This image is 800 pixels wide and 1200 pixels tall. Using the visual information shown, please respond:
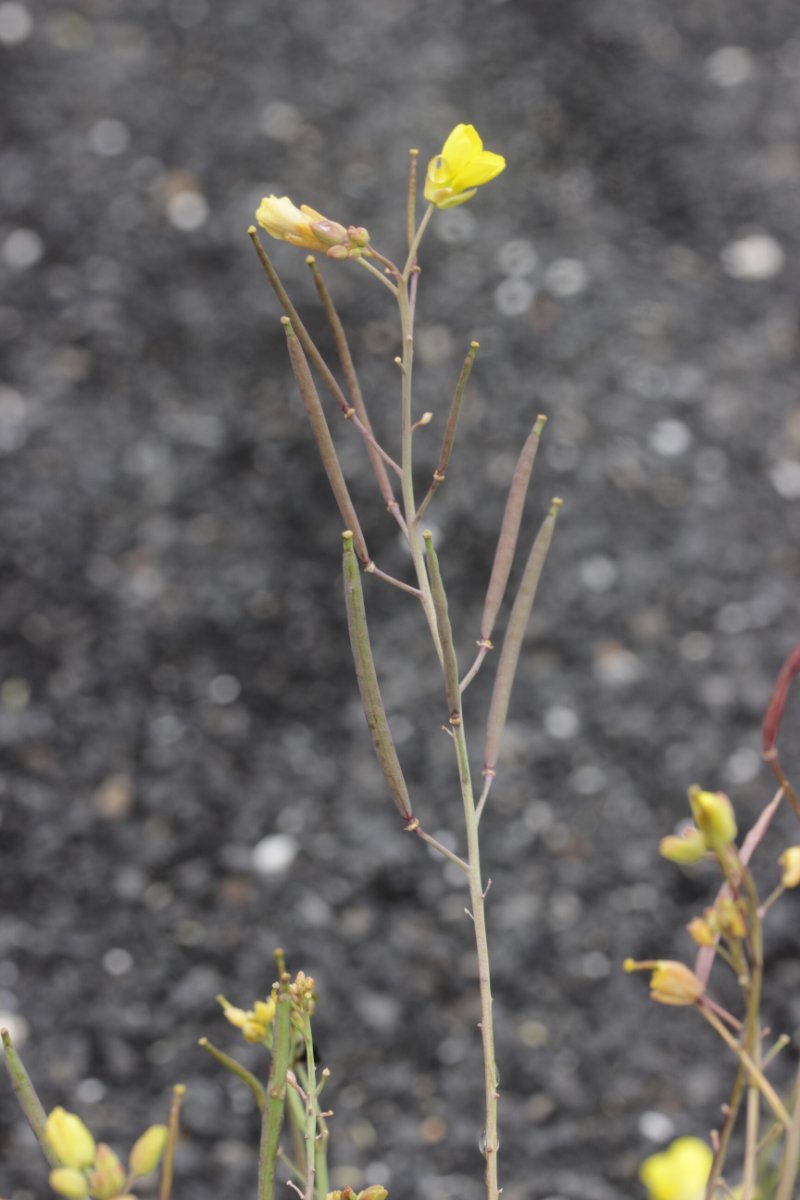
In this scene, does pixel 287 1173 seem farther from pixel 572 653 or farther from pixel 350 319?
pixel 350 319

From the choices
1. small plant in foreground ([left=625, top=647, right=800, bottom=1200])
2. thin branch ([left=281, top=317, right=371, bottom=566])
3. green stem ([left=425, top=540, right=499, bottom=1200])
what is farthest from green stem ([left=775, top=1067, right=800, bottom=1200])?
thin branch ([left=281, top=317, right=371, bottom=566])

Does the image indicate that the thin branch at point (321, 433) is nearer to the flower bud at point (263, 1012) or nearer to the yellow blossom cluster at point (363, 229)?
the yellow blossom cluster at point (363, 229)

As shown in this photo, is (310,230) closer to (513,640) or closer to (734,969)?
(513,640)

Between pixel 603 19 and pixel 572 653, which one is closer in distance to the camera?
pixel 572 653

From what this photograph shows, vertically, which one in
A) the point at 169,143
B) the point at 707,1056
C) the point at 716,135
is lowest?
the point at 707,1056

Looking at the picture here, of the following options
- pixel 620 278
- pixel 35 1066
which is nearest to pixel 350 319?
pixel 620 278

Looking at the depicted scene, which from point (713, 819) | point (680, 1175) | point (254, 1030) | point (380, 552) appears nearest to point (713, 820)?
point (713, 819)

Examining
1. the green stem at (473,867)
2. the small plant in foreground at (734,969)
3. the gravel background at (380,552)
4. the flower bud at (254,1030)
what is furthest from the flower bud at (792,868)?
the gravel background at (380,552)
